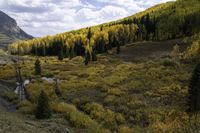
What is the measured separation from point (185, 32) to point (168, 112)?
99663 mm

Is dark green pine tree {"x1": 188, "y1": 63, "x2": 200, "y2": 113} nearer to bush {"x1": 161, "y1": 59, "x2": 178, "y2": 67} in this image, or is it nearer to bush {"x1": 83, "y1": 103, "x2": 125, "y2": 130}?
bush {"x1": 83, "y1": 103, "x2": 125, "y2": 130}

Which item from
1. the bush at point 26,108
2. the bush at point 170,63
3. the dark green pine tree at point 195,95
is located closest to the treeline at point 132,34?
the bush at point 170,63

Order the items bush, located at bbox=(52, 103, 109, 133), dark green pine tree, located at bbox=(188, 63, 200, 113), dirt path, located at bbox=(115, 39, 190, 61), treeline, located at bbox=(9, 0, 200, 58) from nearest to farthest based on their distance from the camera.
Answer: bush, located at bbox=(52, 103, 109, 133)
dark green pine tree, located at bbox=(188, 63, 200, 113)
dirt path, located at bbox=(115, 39, 190, 61)
treeline, located at bbox=(9, 0, 200, 58)

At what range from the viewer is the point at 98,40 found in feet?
429

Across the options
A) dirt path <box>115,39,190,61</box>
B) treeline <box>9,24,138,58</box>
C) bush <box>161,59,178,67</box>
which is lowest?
bush <box>161,59,178,67</box>

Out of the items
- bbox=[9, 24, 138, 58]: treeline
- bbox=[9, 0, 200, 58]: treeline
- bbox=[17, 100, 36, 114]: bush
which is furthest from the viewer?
bbox=[9, 24, 138, 58]: treeline

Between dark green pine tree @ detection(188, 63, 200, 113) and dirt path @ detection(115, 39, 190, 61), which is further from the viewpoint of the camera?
dirt path @ detection(115, 39, 190, 61)

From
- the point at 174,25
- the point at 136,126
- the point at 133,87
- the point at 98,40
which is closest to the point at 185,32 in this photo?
the point at 174,25

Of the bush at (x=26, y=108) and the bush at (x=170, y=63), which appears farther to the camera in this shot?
the bush at (x=170, y=63)

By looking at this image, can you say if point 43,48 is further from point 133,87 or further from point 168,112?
point 168,112

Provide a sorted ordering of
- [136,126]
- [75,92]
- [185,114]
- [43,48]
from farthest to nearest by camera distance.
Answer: [43,48] → [75,92] → [185,114] → [136,126]

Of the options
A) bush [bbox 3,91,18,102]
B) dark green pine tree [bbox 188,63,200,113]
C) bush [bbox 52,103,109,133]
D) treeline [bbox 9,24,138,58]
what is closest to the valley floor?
bush [bbox 52,103,109,133]

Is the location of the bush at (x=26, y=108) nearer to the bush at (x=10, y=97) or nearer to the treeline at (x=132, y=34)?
the bush at (x=10, y=97)

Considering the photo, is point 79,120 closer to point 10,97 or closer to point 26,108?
point 26,108
